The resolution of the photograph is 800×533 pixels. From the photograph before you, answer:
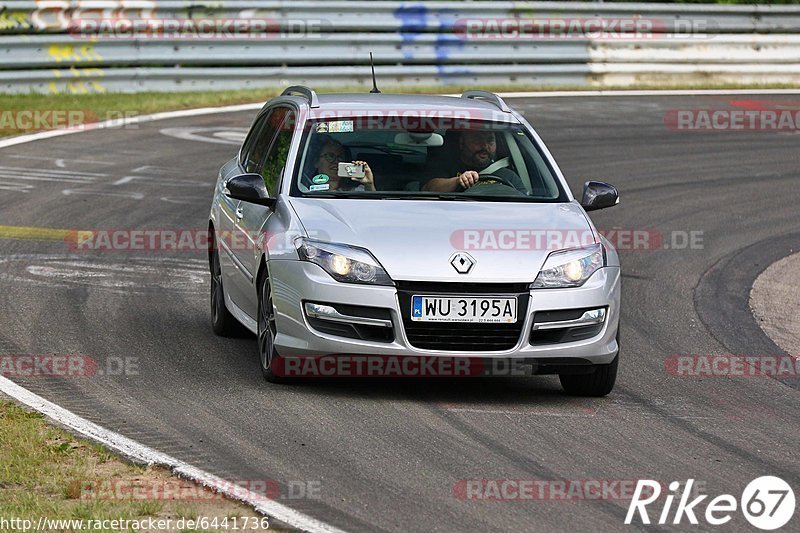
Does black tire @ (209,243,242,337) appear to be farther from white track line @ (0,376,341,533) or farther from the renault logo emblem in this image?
the renault logo emblem

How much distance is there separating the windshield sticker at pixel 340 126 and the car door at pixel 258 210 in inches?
9.5

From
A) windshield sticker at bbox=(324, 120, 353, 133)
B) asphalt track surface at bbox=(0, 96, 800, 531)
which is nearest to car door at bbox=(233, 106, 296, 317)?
windshield sticker at bbox=(324, 120, 353, 133)

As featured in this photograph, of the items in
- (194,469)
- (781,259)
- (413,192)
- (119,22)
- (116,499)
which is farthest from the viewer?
(119,22)

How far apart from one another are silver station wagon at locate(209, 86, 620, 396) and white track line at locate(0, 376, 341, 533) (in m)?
1.22

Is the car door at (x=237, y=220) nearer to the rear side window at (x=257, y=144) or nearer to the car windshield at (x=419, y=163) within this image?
the rear side window at (x=257, y=144)

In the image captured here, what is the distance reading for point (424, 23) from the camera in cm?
2348

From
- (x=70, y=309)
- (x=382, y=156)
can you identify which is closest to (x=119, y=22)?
(x=70, y=309)

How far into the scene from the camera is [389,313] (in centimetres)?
757

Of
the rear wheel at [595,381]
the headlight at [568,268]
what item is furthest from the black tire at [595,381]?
the headlight at [568,268]

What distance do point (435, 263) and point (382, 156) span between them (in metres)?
1.42

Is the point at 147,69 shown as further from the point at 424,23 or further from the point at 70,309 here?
the point at 70,309

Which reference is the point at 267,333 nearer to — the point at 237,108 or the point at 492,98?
the point at 492,98

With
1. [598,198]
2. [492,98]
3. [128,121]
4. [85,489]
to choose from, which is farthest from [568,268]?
[128,121]

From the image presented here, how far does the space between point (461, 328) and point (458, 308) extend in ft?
0.36
